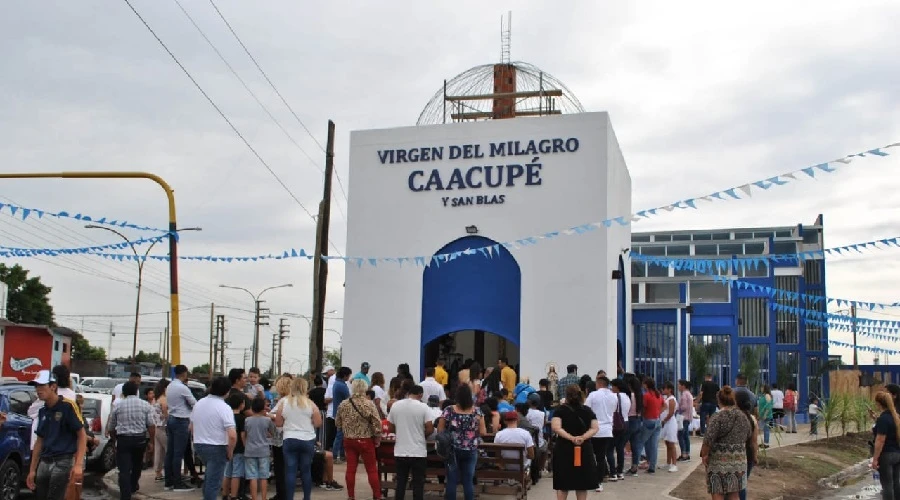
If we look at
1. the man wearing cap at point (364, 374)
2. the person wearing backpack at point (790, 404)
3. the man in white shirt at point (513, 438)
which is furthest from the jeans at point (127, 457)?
the person wearing backpack at point (790, 404)

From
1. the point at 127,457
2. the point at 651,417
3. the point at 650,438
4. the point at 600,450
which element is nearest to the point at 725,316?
the point at 650,438

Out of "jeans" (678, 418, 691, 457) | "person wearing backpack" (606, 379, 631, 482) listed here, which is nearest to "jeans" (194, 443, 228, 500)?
"person wearing backpack" (606, 379, 631, 482)

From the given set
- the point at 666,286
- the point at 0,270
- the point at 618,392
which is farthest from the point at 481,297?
the point at 0,270

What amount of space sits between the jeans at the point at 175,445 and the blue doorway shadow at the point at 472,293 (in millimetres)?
10021

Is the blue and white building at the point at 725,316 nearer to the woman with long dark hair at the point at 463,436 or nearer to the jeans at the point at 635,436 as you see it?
the jeans at the point at 635,436

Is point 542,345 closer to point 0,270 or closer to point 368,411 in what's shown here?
point 368,411

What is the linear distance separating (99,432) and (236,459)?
5584mm

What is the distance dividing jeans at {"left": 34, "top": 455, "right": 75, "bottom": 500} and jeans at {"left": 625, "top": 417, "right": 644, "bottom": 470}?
9.27 m

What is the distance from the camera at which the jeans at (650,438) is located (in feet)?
51.7

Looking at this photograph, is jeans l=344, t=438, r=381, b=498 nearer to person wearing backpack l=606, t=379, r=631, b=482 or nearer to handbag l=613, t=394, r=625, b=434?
person wearing backpack l=606, t=379, r=631, b=482

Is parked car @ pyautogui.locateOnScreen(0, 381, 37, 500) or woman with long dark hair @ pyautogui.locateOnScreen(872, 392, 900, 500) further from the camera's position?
woman with long dark hair @ pyautogui.locateOnScreen(872, 392, 900, 500)

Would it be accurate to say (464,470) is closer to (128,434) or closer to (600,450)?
(600,450)

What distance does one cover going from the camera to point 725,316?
5578 centimetres

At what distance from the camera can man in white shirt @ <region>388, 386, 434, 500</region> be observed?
37.7 ft
